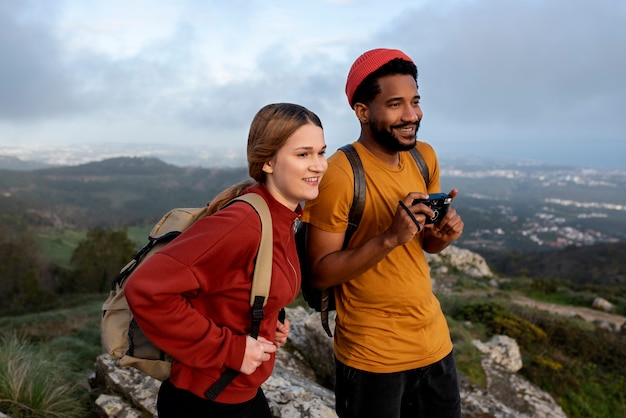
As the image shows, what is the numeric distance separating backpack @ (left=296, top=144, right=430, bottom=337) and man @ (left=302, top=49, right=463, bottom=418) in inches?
1.6

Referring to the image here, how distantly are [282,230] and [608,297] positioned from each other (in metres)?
21.8

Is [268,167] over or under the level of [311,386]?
over

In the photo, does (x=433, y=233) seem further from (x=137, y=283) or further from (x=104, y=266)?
(x=104, y=266)

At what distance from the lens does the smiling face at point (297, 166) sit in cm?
178

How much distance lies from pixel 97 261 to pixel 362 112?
34548 mm

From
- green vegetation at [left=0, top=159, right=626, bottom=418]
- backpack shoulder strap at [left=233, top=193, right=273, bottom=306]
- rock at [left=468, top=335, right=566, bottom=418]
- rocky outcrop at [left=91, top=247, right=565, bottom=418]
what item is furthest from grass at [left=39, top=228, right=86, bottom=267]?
backpack shoulder strap at [left=233, top=193, right=273, bottom=306]

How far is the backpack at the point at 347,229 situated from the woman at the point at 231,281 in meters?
0.32

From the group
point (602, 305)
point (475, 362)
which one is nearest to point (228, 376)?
point (475, 362)

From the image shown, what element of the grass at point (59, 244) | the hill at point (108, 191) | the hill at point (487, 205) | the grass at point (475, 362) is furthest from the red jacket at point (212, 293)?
the hill at point (108, 191)

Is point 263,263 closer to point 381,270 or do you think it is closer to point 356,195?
point 356,195

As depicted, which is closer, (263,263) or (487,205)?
(263,263)

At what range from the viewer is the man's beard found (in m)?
2.20

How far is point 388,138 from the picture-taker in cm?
221

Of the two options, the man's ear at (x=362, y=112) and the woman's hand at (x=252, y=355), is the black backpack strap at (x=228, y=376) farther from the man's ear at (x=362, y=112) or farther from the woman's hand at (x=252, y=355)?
the man's ear at (x=362, y=112)
